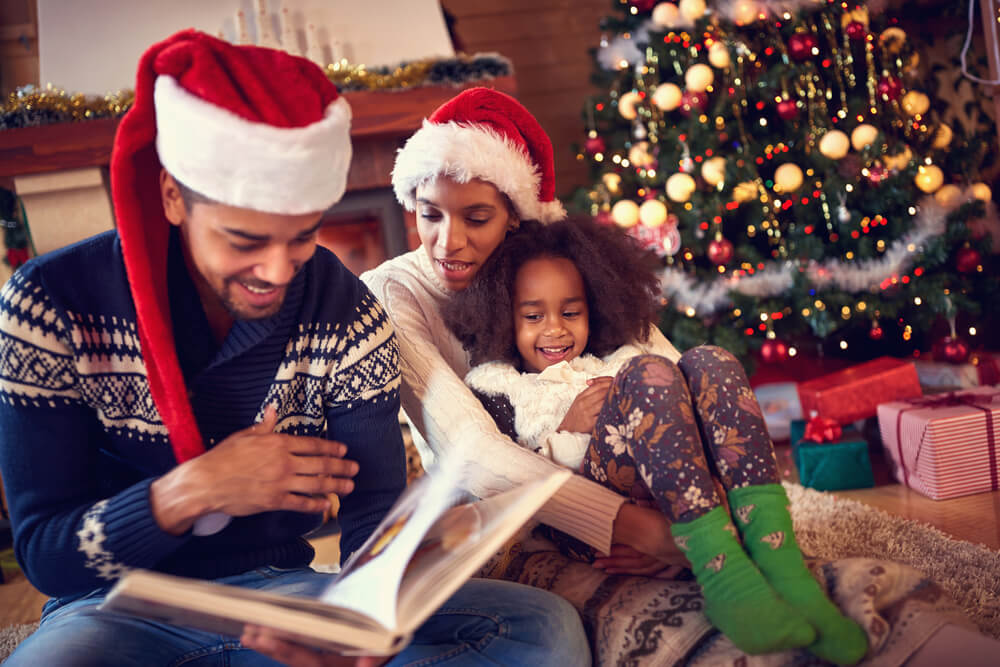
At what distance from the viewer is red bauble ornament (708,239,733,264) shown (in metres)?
2.74

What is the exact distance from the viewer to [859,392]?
2365 mm

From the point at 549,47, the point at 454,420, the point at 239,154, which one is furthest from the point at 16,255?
the point at 239,154

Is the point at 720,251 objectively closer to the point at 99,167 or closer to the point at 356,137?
the point at 356,137

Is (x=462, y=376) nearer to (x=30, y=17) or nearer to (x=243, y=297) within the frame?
(x=243, y=297)

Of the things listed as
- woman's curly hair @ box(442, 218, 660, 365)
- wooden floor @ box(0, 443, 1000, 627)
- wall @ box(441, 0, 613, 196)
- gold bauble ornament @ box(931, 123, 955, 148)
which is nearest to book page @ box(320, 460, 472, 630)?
woman's curly hair @ box(442, 218, 660, 365)

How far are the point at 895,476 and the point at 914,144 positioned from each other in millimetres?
1380

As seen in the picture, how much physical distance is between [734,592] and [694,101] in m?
2.23

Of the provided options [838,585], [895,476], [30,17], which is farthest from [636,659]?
[30,17]

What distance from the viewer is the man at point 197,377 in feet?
3.02

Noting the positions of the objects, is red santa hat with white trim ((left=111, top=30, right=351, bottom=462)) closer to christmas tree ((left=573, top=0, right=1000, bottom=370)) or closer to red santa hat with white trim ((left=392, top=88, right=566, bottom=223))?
red santa hat with white trim ((left=392, top=88, right=566, bottom=223))

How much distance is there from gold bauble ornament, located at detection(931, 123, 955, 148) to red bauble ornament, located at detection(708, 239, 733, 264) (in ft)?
2.93

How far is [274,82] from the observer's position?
956 millimetres

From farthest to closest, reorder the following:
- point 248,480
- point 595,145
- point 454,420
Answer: point 595,145
point 454,420
point 248,480

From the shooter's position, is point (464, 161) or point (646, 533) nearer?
point (646, 533)
